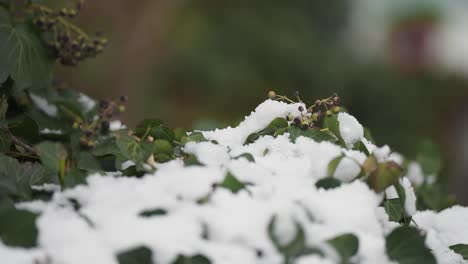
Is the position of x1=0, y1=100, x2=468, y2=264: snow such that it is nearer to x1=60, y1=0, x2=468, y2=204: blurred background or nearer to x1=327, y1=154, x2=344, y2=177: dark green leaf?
x1=327, y1=154, x2=344, y2=177: dark green leaf

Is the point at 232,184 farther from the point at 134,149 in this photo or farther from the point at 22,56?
the point at 22,56

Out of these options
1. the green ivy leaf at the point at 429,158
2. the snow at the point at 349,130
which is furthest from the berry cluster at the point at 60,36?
the green ivy leaf at the point at 429,158

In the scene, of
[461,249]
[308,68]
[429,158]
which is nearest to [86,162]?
[461,249]

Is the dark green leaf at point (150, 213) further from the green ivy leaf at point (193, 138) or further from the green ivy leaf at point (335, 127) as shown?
the green ivy leaf at point (335, 127)

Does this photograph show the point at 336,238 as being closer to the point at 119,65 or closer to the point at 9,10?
the point at 9,10

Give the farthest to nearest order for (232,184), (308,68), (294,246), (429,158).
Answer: (308,68) → (429,158) → (232,184) → (294,246)

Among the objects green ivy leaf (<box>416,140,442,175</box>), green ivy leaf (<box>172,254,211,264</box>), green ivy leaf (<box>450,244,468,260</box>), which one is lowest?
green ivy leaf (<box>172,254,211,264</box>)

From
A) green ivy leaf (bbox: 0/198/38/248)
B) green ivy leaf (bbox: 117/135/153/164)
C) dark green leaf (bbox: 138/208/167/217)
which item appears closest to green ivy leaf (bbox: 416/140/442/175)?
green ivy leaf (bbox: 117/135/153/164)
